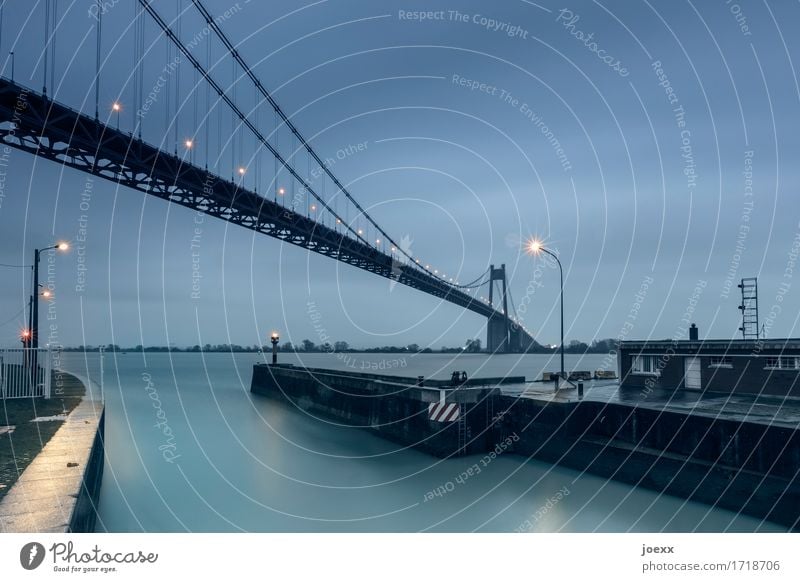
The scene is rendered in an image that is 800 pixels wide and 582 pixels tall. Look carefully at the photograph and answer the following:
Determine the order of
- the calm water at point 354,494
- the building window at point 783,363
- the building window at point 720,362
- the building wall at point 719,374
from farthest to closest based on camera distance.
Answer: the building window at point 720,362, the building wall at point 719,374, the building window at point 783,363, the calm water at point 354,494

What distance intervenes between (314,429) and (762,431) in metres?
20.4

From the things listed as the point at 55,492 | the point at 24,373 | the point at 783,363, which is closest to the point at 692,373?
the point at 783,363

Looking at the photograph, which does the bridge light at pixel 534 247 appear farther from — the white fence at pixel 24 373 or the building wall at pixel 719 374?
the white fence at pixel 24 373

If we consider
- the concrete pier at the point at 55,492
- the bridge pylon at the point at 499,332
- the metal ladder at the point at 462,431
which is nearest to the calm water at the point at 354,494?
the metal ladder at the point at 462,431

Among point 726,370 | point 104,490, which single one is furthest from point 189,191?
point 726,370

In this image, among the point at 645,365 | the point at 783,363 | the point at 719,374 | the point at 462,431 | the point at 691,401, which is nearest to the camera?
the point at 691,401

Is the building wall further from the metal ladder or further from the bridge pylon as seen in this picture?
the bridge pylon

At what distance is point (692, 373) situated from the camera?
2003 cm

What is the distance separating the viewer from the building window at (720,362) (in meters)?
19.0

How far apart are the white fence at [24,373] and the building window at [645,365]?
2145 cm

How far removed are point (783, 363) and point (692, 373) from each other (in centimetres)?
296

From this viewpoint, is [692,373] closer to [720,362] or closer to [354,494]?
[720,362]

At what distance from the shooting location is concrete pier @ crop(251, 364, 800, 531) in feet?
38.0

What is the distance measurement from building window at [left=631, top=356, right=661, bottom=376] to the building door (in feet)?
3.40
